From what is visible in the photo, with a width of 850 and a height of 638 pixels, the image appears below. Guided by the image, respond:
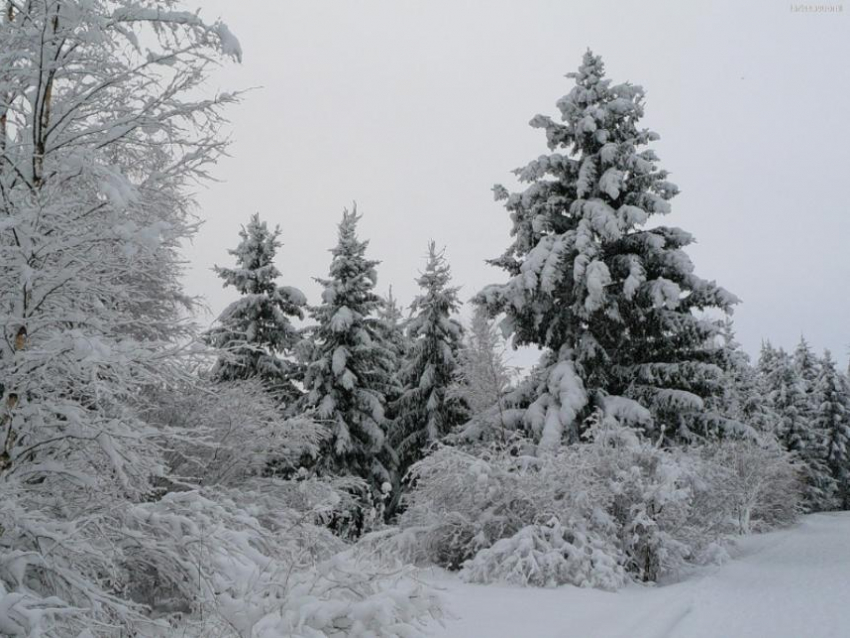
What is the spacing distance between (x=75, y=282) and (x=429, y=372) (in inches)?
781

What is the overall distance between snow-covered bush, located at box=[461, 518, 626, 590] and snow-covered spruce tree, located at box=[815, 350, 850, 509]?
139ft

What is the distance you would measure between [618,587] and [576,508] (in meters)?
1.33

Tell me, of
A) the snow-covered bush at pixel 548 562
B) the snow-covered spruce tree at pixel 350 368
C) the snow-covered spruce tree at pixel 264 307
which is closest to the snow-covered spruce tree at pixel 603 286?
the snow-covered bush at pixel 548 562

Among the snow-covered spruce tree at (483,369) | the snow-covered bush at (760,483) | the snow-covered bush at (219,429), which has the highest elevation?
the snow-covered spruce tree at (483,369)

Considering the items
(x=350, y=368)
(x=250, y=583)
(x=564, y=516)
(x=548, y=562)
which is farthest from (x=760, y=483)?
(x=250, y=583)

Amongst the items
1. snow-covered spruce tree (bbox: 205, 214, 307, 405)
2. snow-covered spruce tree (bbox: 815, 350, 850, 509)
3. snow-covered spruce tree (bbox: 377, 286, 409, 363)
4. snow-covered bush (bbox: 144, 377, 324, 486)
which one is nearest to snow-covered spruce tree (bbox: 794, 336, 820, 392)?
snow-covered spruce tree (bbox: 815, 350, 850, 509)

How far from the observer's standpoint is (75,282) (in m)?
4.32

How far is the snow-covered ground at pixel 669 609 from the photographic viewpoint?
6242 mm

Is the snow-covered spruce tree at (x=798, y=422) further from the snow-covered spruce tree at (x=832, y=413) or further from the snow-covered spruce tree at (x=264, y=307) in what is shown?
the snow-covered spruce tree at (x=264, y=307)

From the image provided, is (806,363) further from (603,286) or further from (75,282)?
(75,282)

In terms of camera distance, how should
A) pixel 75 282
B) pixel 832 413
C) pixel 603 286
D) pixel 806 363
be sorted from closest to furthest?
pixel 75 282, pixel 603 286, pixel 832 413, pixel 806 363

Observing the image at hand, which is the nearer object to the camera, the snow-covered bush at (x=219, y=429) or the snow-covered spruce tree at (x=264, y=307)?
the snow-covered bush at (x=219, y=429)

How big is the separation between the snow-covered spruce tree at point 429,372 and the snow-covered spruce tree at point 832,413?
33.0m

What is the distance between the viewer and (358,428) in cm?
2148
